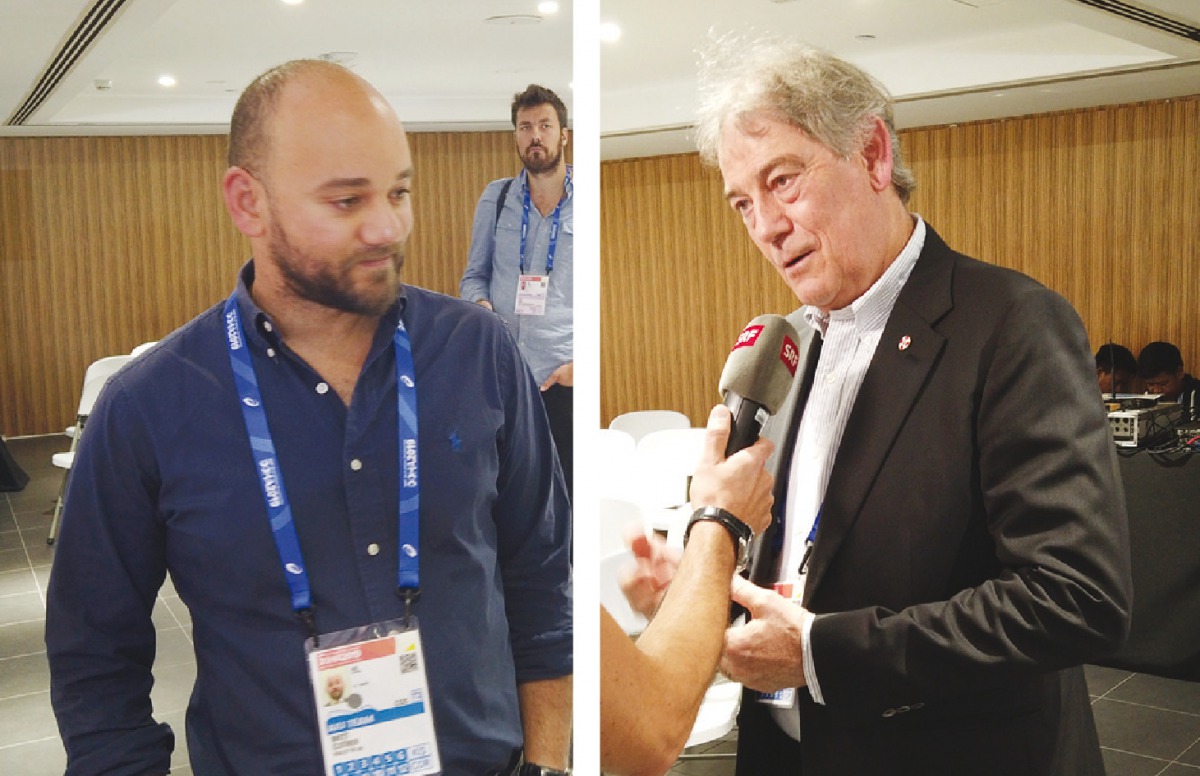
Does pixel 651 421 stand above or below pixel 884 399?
below

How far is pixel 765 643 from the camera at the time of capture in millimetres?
1492

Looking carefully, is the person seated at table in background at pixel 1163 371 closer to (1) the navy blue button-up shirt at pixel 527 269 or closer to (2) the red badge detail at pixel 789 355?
(2) the red badge detail at pixel 789 355

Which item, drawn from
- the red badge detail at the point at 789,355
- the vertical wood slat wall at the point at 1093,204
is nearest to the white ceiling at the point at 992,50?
the vertical wood slat wall at the point at 1093,204

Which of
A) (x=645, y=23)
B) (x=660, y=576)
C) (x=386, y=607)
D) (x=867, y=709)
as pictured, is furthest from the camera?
(x=645, y=23)

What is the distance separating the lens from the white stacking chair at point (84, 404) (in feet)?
3.31

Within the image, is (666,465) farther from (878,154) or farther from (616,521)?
(878,154)

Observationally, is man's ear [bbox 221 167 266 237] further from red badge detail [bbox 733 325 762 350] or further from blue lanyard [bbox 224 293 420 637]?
red badge detail [bbox 733 325 762 350]

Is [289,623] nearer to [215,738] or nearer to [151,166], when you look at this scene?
[215,738]

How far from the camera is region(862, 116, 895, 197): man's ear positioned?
157 cm

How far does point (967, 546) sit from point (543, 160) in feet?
2.70

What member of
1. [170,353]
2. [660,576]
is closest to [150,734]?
[170,353]

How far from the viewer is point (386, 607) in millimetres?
1137

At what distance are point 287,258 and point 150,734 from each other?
0.52 meters

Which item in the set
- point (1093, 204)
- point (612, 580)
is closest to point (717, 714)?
point (612, 580)
